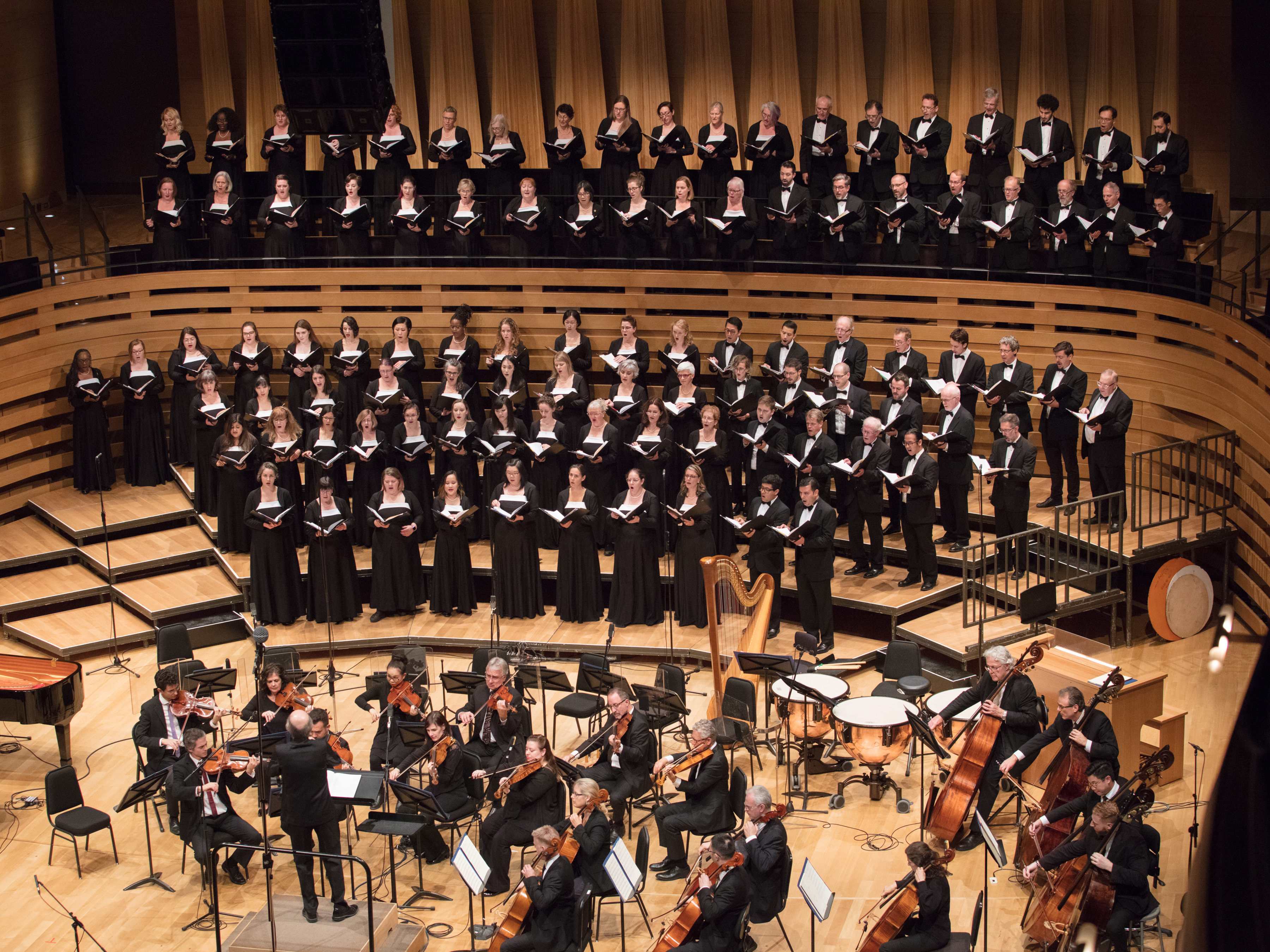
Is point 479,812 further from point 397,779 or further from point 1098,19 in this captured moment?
point 1098,19

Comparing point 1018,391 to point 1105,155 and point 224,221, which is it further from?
point 224,221

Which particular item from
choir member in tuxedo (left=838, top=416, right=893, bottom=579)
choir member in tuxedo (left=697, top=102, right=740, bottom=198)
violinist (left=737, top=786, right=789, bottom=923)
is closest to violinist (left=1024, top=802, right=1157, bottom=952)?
violinist (left=737, top=786, right=789, bottom=923)

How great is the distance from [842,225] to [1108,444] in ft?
8.97

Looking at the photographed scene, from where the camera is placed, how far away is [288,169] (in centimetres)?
1207

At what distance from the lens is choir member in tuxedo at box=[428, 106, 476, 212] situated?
38.3 feet

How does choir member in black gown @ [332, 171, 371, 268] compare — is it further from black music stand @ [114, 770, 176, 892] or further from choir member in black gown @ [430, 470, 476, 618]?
black music stand @ [114, 770, 176, 892]

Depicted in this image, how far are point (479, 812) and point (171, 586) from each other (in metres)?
3.96

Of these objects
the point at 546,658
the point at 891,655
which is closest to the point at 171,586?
the point at 546,658

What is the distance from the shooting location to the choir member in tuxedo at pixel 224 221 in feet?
38.7

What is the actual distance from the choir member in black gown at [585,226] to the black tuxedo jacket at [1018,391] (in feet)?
11.0

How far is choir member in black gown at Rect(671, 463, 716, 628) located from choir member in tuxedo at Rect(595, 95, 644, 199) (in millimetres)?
3026

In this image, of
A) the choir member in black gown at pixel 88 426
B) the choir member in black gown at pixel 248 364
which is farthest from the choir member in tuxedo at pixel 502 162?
the choir member in black gown at pixel 88 426

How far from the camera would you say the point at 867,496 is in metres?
9.75

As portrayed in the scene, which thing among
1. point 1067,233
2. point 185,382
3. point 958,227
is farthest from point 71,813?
point 1067,233
